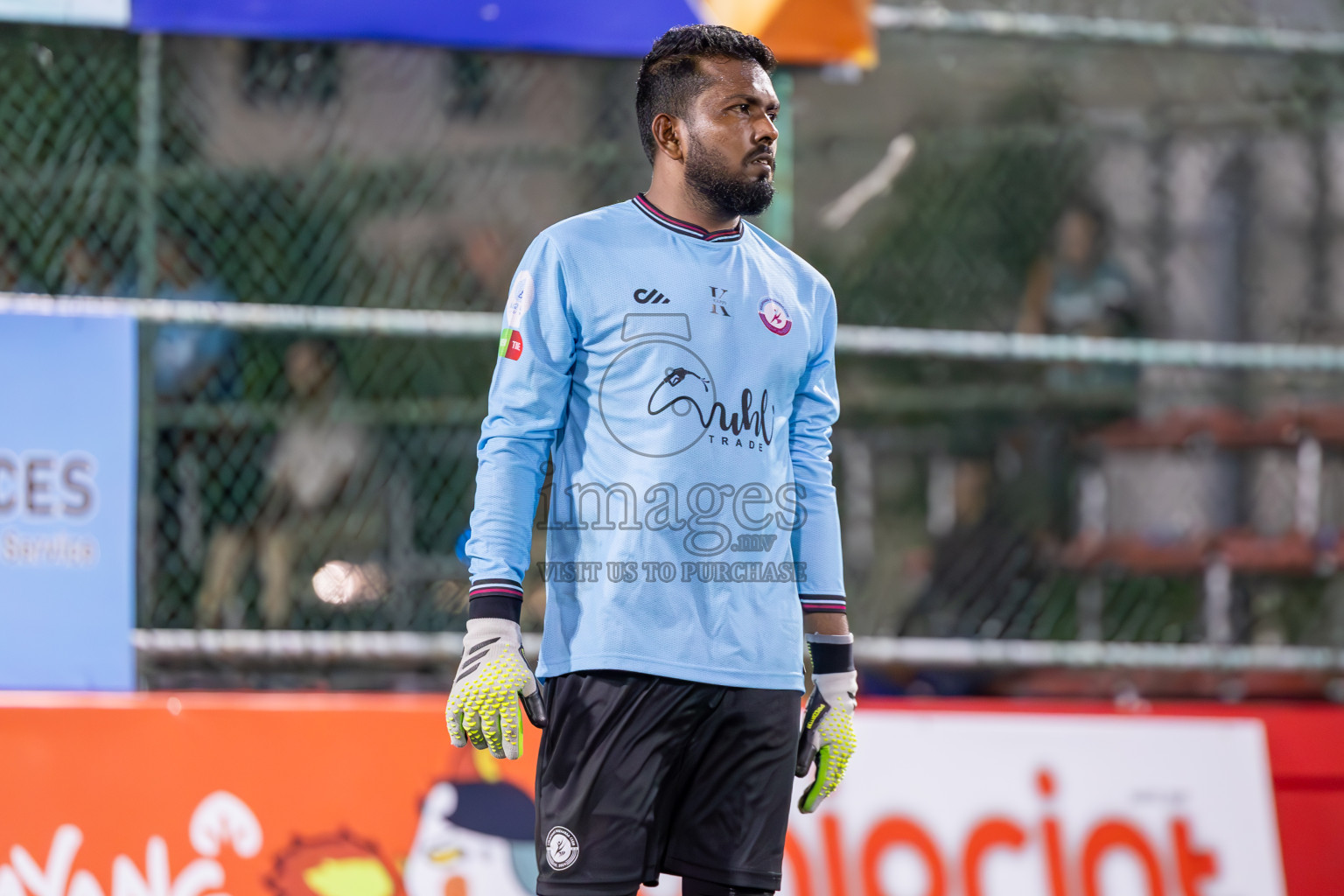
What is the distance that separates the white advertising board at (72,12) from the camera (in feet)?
12.7

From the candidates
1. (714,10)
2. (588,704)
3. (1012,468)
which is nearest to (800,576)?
(588,704)

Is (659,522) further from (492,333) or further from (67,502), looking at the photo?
(67,502)

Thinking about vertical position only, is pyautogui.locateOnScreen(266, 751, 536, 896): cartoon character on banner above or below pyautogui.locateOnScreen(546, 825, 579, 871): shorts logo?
below

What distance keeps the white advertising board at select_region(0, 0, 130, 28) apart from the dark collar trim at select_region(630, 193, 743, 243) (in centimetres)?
240

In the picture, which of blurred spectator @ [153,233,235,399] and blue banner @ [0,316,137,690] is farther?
blurred spectator @ [153,233,235,399]

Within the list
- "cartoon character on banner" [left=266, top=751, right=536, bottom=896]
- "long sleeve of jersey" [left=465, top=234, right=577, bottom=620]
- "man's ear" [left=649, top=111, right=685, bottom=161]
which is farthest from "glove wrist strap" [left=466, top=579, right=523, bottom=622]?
"cartoon character on banner" [left=266, top=751, right=536, bottom=896]

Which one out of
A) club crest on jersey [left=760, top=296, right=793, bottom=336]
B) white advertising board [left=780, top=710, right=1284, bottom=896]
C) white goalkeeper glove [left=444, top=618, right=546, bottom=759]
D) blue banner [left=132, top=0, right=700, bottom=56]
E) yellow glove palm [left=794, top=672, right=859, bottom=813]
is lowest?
white advertising board [left=780, top=710, right=1284, bottom=896]

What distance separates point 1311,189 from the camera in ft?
16.4

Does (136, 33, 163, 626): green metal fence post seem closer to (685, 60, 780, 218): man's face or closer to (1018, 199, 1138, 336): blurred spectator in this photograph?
(685, 60, 780, 218): man's face

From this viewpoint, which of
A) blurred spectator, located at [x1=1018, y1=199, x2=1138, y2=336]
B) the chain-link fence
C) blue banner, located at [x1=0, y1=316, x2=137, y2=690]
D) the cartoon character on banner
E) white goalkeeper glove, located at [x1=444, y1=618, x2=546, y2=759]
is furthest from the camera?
blurred spectator, located at [x1=1018, y1=199, x2=1138, y2=336]

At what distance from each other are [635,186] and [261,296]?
1464mm

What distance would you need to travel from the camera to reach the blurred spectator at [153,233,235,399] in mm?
4473

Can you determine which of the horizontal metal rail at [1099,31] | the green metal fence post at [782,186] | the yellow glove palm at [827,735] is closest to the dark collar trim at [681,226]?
the yellow glove palm at [827,735]

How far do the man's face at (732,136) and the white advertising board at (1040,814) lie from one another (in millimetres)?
1827
